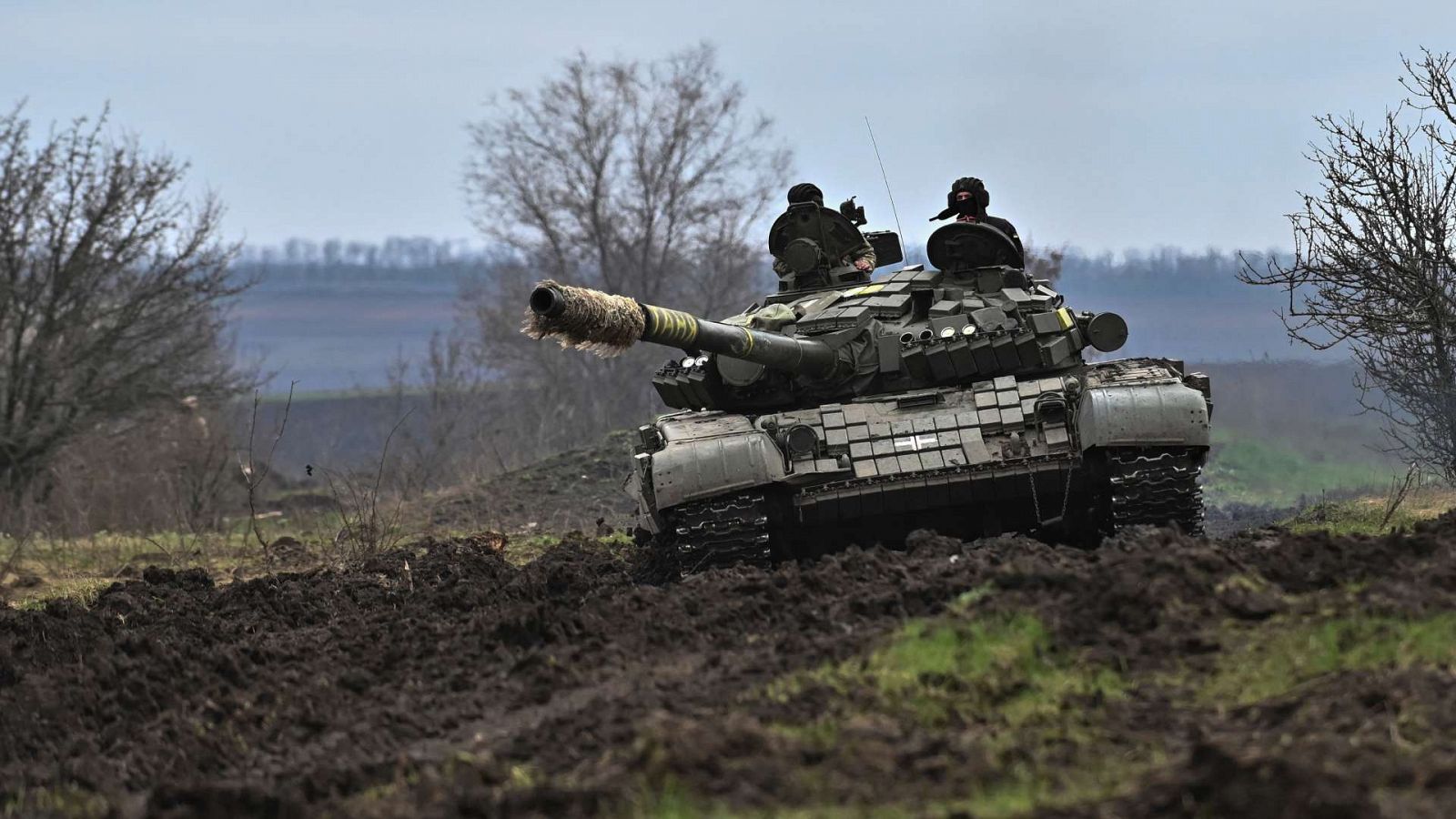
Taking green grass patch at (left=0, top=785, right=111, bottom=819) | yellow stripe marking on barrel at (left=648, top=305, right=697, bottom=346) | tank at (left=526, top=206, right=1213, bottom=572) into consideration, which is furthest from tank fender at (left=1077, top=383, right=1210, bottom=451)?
green grass patch at (left=0, top=785, right=111, bottom=819)

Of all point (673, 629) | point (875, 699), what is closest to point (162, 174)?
point (673, 629)

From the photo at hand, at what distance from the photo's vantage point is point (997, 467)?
13391 millimetres

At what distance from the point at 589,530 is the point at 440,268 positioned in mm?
102437

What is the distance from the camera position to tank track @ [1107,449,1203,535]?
42.8 feet

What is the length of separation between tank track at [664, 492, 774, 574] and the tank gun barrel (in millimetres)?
1022

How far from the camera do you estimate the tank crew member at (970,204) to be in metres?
15.9

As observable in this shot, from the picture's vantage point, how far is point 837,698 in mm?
8086

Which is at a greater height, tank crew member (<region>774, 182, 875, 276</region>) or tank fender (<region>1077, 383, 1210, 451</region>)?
tank crew member (<region>774, 182, 875, 276</region>)

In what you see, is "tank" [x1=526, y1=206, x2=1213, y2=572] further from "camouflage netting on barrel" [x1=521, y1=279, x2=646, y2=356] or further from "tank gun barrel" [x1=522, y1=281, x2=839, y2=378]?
"camouflage netting on barrel" [x1=521, y1=279, x2=646, y2=356]

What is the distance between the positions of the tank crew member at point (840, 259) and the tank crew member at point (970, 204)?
0.80 m

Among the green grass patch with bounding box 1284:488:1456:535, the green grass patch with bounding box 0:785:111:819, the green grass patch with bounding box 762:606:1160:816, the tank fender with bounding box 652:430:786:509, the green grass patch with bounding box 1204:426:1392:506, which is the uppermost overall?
the tank fender with bounding box 652:430:786:509

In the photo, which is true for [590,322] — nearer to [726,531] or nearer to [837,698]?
[726,531]

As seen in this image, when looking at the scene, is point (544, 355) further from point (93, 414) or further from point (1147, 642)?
point (1147, 642)

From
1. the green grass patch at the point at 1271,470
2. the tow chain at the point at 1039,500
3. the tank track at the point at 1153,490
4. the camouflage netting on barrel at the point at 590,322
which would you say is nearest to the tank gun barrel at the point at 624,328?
the camouflage netting on barrel at the point at 590,322
